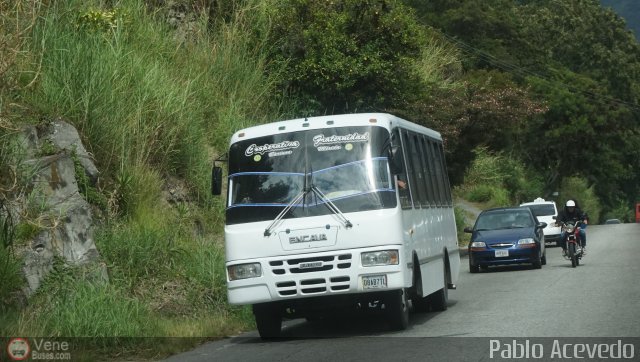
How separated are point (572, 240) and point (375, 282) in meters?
13.4

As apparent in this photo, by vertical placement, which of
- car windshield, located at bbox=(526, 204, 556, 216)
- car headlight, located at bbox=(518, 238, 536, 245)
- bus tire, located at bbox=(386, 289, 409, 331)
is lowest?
bus tire, located at bbox=(386, 289, 409, 331)

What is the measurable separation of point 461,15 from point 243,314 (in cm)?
4815

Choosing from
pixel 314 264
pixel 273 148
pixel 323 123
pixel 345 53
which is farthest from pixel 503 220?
pixel 314 264

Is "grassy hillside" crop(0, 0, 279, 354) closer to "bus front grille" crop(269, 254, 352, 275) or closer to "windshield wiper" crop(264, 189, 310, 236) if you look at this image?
"bus front grille" crop(269, 254, 352, 275)

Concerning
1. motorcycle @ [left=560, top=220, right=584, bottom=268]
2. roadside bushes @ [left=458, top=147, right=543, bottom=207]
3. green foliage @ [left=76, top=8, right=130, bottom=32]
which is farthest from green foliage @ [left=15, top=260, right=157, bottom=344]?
roadside bushes @ [left=458, top=147, right=543, bottom=207]

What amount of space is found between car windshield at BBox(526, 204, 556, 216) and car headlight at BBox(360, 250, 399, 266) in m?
27.8

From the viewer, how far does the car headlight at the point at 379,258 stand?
12.8 metres

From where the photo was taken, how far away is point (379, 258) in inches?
506

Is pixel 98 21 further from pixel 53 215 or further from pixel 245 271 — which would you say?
pixel 245 271

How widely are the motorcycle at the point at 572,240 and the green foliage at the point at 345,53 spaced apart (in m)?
5.51

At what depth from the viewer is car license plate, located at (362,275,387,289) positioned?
12.7 m

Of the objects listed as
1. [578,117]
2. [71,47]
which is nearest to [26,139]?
[71,47]

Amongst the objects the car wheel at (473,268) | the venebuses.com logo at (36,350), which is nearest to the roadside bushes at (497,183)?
the car wheel at (473,268)

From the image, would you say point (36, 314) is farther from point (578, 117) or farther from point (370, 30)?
point (578, 117)
